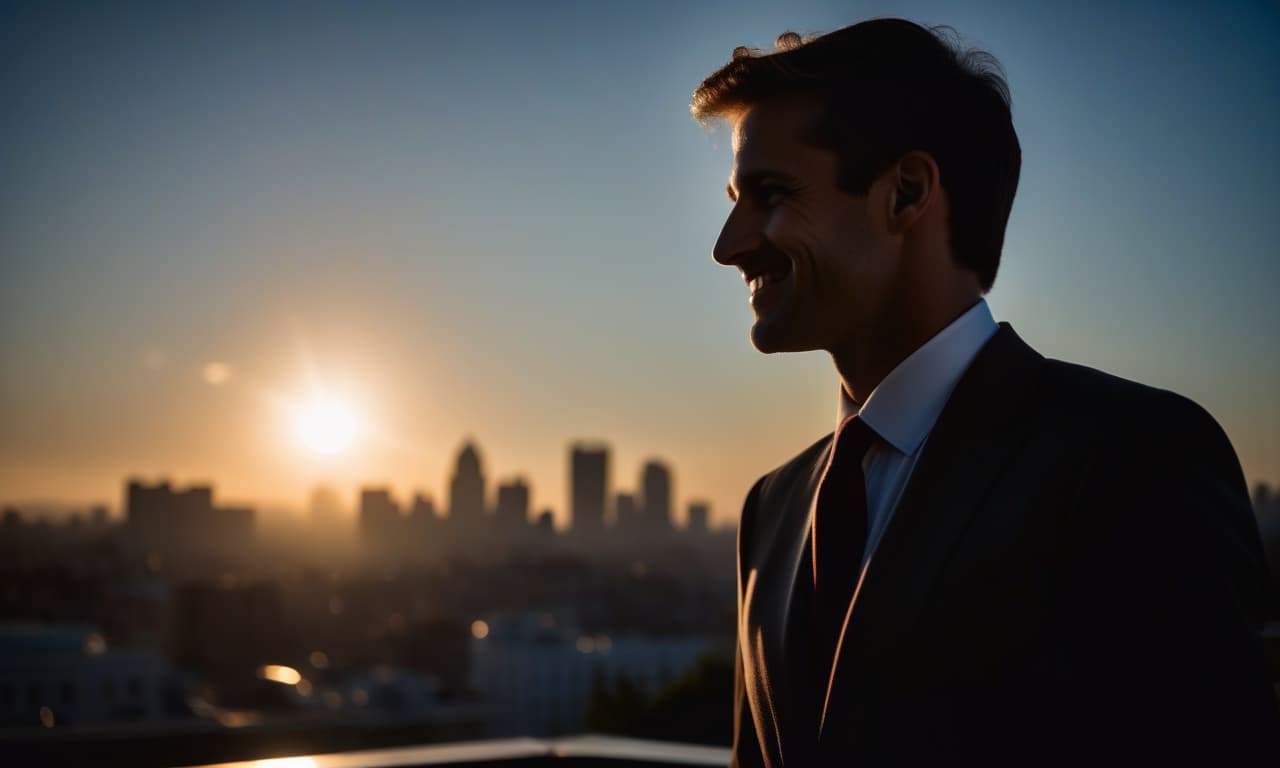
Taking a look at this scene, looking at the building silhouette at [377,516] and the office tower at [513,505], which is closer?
the building silhouette at [377,516]

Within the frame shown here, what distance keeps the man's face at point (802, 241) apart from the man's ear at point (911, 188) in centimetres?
1

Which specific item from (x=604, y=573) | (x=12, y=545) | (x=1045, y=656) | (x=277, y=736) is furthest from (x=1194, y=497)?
(x=604, y=573)

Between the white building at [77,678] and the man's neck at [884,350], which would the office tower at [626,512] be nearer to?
the white building at [77,678]

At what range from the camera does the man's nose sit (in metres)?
1.03

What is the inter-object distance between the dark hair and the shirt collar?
0.07 meters

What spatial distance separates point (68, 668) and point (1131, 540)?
18.3 meters

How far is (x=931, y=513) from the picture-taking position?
2.91 ft

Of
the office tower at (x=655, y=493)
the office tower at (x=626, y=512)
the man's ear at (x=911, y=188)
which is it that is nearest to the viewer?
the man's ear at (x=911, y=188)

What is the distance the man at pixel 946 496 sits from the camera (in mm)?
741

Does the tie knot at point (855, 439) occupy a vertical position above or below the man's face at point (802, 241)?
below

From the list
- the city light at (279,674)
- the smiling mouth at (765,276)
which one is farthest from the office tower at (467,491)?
the smiling mouth at (765,276)

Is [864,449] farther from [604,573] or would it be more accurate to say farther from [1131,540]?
[604,573]

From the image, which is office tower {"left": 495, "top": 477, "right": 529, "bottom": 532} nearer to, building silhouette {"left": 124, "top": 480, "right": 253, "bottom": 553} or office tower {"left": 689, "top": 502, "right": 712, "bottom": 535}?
office tower {"left": 689, "top": 502, "right": 712, "bottom": 535}

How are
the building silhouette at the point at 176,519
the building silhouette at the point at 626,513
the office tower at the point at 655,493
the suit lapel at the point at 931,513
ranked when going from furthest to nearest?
the office tower at the point at 655,493 → the building silhouette at the point at 626,513 → the building silhouette at the point at 176,519 → the suit lapel at the point at 931,513
